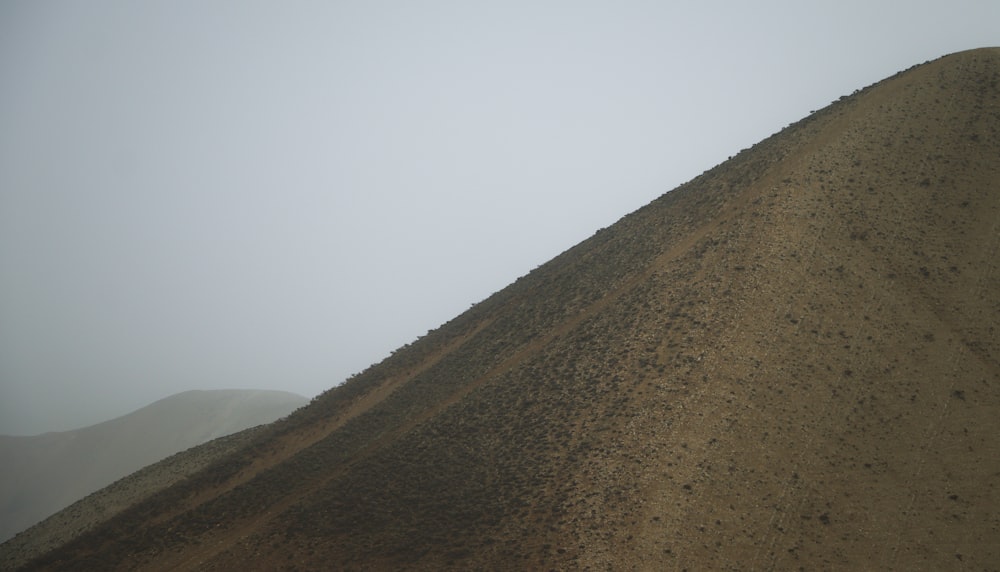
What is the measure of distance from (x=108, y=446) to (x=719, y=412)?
4082 inches

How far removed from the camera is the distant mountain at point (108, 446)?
8338 centimetres

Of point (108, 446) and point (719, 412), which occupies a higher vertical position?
point (108, 446)

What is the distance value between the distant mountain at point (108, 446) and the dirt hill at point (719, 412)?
72590mm

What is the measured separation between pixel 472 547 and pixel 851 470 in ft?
43.4

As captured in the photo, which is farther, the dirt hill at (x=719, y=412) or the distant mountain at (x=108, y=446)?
the distant mountain at (x=108, y=446)

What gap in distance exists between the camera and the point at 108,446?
303ft

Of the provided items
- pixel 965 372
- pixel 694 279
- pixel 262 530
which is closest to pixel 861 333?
pixel 965 372

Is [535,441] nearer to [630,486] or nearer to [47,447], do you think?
[630,486]

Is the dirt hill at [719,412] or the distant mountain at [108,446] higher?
the distant mountain at [108,446]

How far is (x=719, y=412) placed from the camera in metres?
21.4

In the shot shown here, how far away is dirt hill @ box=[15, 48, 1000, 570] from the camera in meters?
18.3

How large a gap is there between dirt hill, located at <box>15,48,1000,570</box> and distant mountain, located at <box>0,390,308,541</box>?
72590mm

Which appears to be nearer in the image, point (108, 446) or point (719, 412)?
point (719, 412)

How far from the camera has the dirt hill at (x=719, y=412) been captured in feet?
60.0
